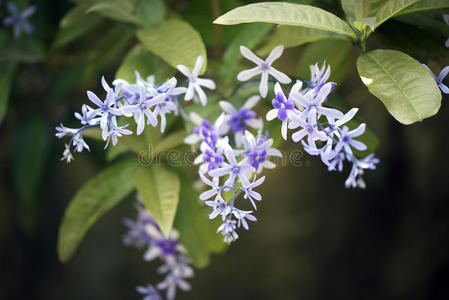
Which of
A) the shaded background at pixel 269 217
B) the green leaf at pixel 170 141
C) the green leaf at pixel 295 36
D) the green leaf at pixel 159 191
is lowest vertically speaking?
the shaded background at pixel 269 217

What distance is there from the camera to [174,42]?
989 millimetres

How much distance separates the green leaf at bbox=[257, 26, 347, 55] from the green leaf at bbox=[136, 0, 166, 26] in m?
0.32

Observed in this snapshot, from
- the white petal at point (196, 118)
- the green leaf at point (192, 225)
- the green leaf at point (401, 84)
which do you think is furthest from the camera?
the green leaf at point (192, 225)

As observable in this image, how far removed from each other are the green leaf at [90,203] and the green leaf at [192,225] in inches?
6.0

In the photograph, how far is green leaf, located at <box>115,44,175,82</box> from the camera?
984 millimetres

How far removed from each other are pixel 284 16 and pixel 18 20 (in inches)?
37.7

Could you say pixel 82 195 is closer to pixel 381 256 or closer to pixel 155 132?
pixel 155 132

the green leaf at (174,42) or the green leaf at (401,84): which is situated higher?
the green leaf at (174,42)

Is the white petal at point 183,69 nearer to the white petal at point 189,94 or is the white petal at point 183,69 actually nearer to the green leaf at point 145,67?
the white petal at point 189,94

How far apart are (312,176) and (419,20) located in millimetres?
951

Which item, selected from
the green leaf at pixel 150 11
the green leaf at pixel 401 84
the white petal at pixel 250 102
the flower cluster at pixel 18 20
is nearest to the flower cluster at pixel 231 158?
the white petal at pixel 250 102

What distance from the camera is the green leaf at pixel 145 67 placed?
0.98m

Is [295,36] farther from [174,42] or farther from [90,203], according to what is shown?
[90,203]

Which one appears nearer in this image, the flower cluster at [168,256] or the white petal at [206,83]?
the white petal at [206,83]
